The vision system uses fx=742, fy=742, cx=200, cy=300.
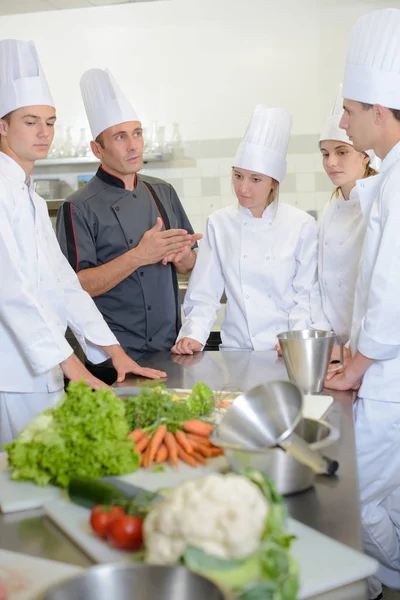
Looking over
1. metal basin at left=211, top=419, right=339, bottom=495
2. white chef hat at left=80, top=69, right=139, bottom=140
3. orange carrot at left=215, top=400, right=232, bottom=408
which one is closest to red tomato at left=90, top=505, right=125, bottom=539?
metal basin at left=211, top=419, right=339, bottom=495

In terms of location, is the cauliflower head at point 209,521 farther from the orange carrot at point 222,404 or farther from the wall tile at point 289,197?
the wall tile at point 289,197

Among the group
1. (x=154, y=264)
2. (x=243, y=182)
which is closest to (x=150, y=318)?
(x=154, y=264)

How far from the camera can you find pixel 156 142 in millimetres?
5199

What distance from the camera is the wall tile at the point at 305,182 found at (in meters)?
5.10

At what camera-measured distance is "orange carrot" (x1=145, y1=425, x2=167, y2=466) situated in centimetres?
153

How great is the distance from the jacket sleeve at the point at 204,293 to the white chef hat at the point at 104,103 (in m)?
0.58

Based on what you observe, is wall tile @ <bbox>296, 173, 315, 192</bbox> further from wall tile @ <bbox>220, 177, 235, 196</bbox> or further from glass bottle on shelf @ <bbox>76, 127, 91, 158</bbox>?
glass bottle on shelf @ <bbox>76, 127, 91, 158</bbox>

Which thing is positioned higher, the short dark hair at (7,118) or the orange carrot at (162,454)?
the short dark hair at (7,118)

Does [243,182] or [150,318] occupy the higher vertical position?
[243,182]

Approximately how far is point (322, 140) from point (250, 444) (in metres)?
→ 1.53

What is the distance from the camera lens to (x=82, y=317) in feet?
8.48

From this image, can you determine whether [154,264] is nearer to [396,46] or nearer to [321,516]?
[396,46]

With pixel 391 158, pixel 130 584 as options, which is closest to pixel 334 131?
pixel 391 158

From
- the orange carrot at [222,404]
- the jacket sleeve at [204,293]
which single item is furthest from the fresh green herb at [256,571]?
the jacket sleeve at [204,293]
